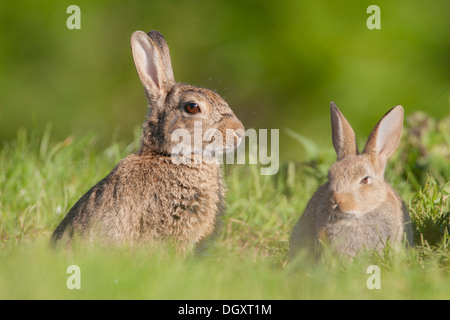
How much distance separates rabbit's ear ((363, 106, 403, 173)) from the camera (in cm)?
511

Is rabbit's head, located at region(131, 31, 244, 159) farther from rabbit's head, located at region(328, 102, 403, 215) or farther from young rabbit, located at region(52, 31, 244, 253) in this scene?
rabbit's head, located at region(328, 102, 403, 215)

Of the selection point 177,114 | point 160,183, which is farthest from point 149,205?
→ point 177,114

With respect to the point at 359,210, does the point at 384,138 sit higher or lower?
higher

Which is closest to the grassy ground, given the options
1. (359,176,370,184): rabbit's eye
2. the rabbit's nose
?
the rabbit's nose

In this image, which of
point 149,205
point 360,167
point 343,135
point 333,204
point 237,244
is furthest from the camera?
point 237,244

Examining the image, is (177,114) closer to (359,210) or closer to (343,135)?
(343,135)

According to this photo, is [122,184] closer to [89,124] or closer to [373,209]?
[373,209]

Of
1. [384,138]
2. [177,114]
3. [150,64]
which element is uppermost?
[150,64]

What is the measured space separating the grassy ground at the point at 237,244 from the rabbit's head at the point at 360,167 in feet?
1.25

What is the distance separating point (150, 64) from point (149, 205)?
1.24 m

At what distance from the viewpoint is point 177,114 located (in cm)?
549

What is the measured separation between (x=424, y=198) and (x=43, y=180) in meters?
3.45

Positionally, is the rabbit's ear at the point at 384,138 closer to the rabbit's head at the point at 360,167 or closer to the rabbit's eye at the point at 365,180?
the rabbit's head at the point at 360,167
